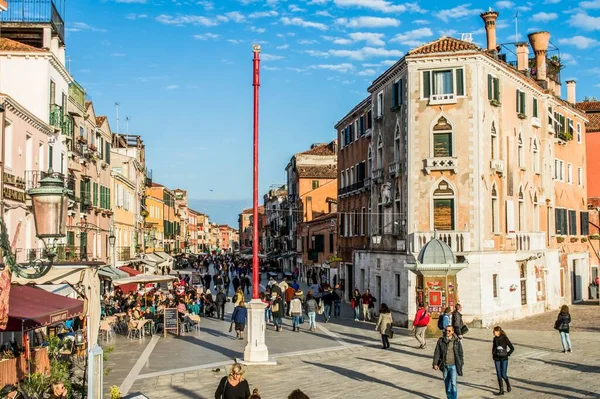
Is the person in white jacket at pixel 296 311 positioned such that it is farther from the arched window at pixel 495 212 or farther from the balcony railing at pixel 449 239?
the arched window at pixel 495 212

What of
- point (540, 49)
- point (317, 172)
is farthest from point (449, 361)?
point (317, 172)

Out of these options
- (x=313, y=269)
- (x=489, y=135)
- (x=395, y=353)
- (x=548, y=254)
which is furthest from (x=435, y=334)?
(x=313, y=269)

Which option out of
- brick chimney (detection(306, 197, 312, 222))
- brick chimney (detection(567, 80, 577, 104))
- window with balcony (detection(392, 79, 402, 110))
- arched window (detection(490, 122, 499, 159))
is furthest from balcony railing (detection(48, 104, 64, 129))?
brick chimney (detection(306, 197, 312, 222))

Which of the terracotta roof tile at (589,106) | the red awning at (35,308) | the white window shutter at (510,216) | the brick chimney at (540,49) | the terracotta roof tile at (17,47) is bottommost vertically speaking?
the red awning at (35,308)

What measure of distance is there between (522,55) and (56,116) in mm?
23310

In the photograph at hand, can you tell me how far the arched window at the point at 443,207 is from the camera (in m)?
29.3

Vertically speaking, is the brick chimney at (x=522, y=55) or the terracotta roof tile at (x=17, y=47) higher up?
the brick chimney at (x=522, y=55)

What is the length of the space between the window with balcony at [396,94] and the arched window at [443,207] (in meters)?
4.27

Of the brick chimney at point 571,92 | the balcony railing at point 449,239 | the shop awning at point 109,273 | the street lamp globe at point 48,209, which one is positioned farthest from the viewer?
the brick chimney at point 571,92

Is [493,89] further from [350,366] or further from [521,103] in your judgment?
[350,366]

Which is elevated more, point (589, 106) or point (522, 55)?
point (522, 55)

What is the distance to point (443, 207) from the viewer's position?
29391 mm

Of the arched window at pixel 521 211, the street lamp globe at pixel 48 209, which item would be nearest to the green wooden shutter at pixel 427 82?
the arched window at pixel 521 211

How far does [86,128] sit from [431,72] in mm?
18672
